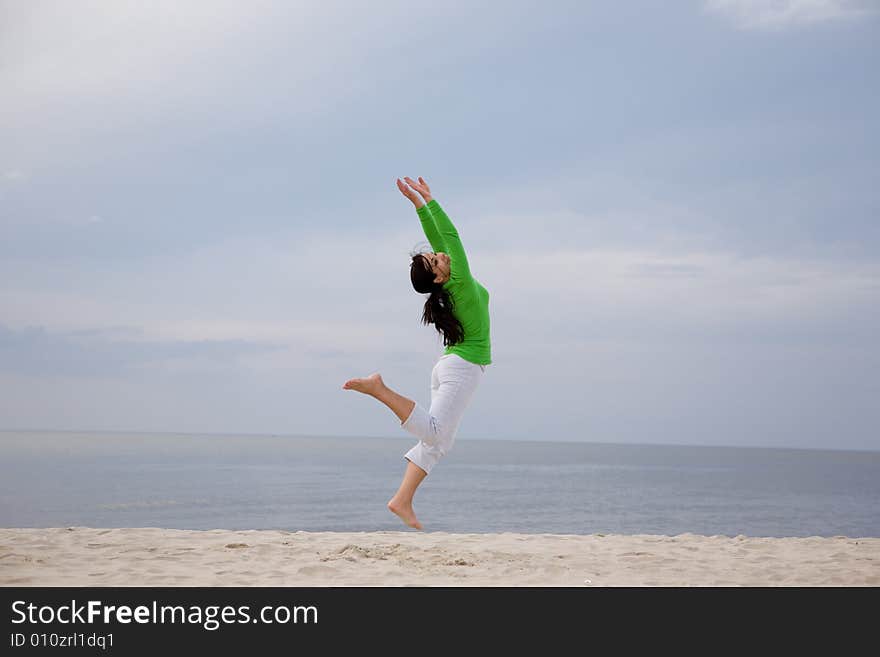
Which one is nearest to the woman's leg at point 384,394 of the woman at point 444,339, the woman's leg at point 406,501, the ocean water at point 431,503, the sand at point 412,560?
the woman at point 444,339

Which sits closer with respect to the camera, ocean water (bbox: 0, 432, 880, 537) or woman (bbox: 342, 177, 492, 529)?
woman (bbox: 342, 177, 492, 529)

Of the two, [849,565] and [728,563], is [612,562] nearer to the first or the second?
[728,563]

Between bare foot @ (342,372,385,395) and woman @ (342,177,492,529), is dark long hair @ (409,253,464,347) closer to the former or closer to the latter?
woman @ (342,177,492,529)

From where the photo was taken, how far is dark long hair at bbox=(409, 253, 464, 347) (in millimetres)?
4570

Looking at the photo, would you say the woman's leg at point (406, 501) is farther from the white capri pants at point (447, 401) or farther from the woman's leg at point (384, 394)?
the woman's leg at point (384, 394)

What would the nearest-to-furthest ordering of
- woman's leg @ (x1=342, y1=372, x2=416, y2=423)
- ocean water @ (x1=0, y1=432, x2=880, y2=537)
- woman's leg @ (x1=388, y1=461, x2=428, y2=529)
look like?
woman's leg @ (x1=342, y1=372, x2=416, y2=423)
woman's leg @ (x1=388, y1=461, x2=428, y2=529)
ocean water @ (x1=0, y1=432, x2=880, y2=537)

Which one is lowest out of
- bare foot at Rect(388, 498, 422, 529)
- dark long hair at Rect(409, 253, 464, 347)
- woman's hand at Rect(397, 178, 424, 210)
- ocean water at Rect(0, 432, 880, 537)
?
ocean water at Rect(0, 432, 880, 537)

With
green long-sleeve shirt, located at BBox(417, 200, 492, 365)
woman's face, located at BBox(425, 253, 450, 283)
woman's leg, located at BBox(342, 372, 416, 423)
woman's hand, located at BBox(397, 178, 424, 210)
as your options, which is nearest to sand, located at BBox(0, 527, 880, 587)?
woman's leg, located at BBox(342, 372, 416, 423)

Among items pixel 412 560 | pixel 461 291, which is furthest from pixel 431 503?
pixel 461 291

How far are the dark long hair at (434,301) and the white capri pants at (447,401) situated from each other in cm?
16

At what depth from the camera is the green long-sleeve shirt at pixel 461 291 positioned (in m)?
4.50

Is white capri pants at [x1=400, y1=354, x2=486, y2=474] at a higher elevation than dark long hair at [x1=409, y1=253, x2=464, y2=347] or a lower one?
lower

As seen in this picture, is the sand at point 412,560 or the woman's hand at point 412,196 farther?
the sand at point 412,560
